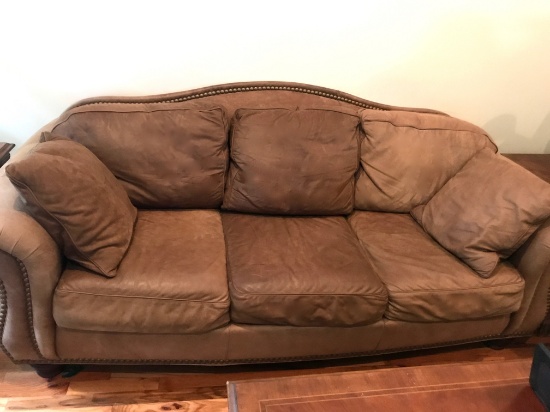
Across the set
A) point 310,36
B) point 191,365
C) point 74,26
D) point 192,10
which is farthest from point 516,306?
point 74,26

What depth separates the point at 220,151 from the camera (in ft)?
6.76

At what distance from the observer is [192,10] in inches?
82.7

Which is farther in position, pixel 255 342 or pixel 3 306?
A: pixel 255 342

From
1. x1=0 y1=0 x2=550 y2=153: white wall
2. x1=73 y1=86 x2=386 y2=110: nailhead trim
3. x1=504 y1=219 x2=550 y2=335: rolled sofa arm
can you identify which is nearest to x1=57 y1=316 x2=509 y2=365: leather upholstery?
x1=504 y1=219 x2=550 y2=335: rolled sofa arm

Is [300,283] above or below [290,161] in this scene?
below

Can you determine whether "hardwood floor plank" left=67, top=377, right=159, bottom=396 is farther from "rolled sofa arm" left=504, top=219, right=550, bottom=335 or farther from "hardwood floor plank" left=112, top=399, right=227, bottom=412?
"rolled sofa arm" left=504, top=219, right=550, bottom=335

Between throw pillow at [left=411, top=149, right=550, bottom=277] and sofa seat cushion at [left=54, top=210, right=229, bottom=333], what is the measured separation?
944 millimetres

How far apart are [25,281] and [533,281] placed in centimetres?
186

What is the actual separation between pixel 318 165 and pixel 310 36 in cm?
62

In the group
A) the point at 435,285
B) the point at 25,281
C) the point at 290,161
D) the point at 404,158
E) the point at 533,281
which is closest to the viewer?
the point at 25,281

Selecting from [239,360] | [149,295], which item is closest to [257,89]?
[149,295]

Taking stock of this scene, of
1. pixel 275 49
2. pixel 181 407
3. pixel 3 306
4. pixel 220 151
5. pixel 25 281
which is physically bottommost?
pixel 181 407

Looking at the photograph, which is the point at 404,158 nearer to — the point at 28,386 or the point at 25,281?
the point at 25,281

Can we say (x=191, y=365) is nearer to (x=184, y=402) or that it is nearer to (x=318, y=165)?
(x=184, y=402)
